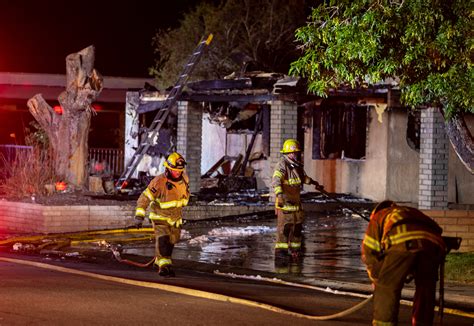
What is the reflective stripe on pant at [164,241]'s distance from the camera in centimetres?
1150

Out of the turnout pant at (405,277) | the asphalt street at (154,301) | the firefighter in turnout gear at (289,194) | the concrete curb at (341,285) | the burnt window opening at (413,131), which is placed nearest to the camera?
the turnout pant at (405,277)

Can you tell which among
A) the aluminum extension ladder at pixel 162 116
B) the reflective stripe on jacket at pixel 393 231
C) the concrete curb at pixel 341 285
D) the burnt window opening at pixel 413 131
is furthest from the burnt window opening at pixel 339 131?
the reflective stripe on jacket at pixel 393 231

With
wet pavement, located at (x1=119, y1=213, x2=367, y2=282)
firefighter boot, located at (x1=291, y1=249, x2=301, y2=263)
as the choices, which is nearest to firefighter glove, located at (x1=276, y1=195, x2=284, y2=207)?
firefighter boot, located at (x1=291, y1=249, x2=301, y2=263)

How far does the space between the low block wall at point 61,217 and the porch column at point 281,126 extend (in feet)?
7.24

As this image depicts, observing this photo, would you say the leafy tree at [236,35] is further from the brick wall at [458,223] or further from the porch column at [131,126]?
the brick wall at [458,223]

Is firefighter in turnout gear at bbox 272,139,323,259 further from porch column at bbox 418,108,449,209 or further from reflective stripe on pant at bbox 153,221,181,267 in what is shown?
porch column at bbox 418,108,449,209

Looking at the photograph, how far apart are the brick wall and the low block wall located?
6253mm

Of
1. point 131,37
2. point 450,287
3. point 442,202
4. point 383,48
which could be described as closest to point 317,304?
point 450,287

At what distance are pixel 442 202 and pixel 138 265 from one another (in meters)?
7.69

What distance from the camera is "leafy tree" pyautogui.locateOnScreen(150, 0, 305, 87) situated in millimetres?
30438

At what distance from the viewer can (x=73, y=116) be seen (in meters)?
20.2

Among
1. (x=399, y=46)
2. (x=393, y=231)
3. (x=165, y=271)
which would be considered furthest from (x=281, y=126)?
(x=393, y=231)

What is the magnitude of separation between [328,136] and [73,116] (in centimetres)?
699

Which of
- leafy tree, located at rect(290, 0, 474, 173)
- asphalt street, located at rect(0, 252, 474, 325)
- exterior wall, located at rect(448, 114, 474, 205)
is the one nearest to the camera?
asphalt street, located at rect(0, 252, 474, 325)
